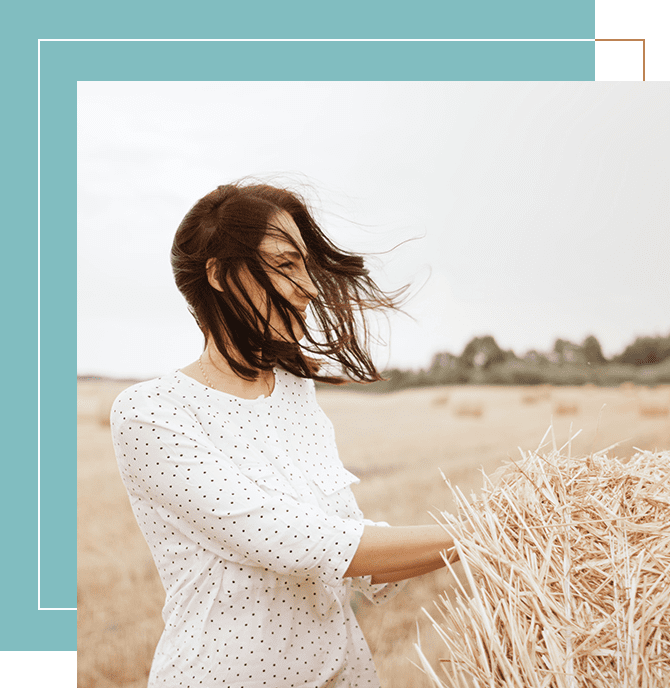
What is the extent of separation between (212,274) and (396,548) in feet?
1.51

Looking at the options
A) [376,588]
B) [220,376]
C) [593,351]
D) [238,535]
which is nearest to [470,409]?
[593,351]

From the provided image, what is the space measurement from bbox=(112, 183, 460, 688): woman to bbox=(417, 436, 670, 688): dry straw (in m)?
0.12

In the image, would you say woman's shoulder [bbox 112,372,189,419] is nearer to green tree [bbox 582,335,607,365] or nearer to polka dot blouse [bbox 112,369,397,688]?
polka dot blouse [bbox 112,369,397,688]

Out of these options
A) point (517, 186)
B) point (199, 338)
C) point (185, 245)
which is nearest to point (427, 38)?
point (517, 186)

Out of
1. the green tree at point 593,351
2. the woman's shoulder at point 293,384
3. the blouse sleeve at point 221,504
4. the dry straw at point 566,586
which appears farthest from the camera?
the green tree at point 593,351

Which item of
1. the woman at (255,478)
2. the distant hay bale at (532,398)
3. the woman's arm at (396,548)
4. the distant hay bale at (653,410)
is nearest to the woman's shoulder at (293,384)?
the woman at (255,478)

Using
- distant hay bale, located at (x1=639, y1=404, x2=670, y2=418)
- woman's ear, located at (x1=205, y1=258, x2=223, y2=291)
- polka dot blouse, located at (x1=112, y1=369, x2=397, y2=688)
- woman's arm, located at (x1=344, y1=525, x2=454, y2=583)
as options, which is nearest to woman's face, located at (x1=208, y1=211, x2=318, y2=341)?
woman's ear, located at (x1=205, y1=258, x2=223, y2=291)

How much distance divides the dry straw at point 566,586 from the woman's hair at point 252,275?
0.37m

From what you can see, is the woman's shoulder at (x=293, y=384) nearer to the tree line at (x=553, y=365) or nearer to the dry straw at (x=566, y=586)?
the dry straw at (x=566, y=586)

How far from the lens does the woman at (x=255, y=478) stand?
77 cm

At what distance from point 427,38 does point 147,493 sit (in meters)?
1.81

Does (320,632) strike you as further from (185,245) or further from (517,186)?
(517,186)

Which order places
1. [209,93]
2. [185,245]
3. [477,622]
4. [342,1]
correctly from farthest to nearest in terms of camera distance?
[209,93] < [342,1] < [185,245] < [477,622]

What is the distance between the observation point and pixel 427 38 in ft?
6.84
